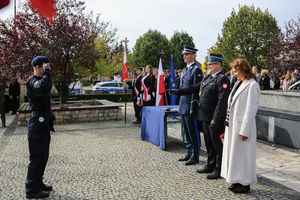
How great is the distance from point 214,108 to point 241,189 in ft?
4.41

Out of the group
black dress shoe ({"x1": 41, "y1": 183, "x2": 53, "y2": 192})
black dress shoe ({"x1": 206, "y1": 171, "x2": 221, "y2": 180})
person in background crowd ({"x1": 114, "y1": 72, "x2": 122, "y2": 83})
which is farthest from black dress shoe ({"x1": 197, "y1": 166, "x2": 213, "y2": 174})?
person in background crowd ({"x1": 114, "y1": 72, "x2": 122, "y2": 83})

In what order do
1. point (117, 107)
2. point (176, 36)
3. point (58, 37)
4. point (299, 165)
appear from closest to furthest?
point (299, 165) → point (58, 37) → point (117, 107) → point (176, 36)

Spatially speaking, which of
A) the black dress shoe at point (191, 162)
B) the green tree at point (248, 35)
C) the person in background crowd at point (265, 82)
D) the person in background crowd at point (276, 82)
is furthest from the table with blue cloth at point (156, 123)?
the green tree at point (248, 35)

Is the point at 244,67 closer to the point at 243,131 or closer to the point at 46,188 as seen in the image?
the point at 243,131

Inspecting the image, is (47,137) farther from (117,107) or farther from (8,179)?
(117,107)

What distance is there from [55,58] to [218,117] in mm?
8480

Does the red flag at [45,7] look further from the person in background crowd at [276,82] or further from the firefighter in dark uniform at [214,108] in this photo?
the person in background crowd at [276,82]

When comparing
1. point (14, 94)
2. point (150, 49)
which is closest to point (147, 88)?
point (14, 94)

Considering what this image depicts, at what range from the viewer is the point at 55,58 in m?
12.6

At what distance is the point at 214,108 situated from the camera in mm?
5777

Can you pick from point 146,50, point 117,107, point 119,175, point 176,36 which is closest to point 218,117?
point 119,175

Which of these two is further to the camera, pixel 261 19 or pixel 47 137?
pixel 261 19

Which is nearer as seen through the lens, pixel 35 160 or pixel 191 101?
pixel 35 160

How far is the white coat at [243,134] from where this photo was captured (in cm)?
480
